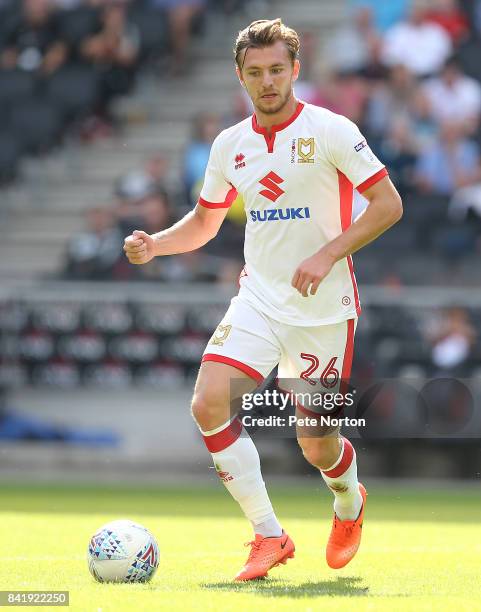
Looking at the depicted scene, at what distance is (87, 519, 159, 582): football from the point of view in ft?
23.2

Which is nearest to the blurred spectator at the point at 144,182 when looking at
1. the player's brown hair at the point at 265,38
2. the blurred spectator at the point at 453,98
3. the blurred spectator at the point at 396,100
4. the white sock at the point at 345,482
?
the blurred spectator at the point at 396,100

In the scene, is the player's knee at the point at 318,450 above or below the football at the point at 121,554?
above

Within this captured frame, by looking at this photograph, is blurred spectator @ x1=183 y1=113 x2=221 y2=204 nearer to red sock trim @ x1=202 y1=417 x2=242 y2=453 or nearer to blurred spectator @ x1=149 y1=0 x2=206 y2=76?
blurred spectator @ x1=149 y1=0 x2=206 y2=76

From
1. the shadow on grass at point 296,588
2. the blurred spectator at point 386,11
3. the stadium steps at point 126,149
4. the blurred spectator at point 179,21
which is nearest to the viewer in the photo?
the shadow on grass at point 296,588

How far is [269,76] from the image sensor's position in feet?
23.8

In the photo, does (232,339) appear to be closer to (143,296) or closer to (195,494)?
(195,494)

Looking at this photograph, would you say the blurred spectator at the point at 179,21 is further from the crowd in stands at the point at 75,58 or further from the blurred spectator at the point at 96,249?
the blurred spectator at the point at 96,249

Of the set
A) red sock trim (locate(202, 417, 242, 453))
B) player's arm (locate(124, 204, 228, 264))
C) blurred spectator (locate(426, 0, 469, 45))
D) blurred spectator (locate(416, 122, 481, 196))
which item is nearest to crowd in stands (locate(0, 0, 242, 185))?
blurred spectator (locate(426, 0, 469, 45))

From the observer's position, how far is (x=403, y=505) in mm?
12477

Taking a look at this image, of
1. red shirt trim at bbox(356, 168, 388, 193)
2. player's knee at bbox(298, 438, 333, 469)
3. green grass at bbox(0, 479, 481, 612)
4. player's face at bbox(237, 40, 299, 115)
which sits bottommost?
green grass at bbox(0, 479, 481, 612)

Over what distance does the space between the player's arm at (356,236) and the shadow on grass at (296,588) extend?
1369 mm

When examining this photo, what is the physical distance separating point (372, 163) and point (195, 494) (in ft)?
22.2

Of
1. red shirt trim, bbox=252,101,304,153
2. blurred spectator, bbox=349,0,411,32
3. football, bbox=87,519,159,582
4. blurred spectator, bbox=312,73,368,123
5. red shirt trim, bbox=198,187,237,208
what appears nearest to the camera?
football, bbox=87,519,159,582

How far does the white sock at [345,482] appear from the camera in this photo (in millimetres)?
7781
